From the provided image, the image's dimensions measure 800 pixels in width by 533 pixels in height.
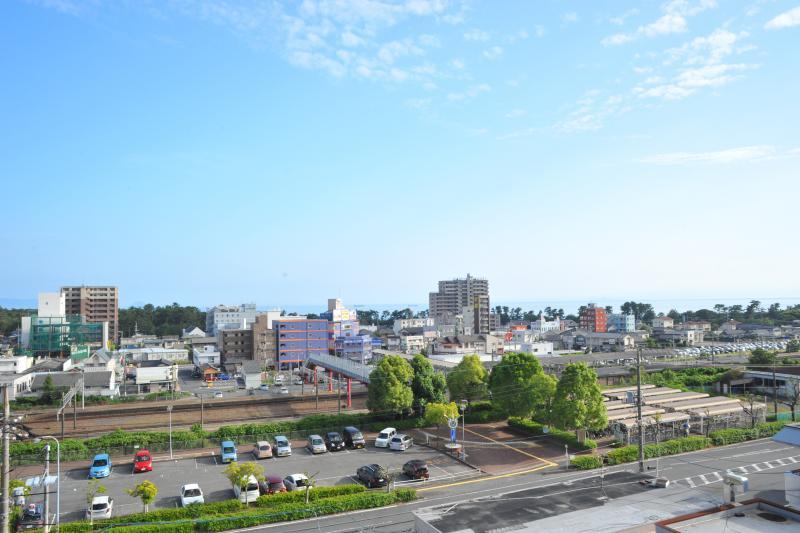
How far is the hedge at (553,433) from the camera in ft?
88.9

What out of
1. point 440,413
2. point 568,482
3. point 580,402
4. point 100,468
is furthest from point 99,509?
point 580,402

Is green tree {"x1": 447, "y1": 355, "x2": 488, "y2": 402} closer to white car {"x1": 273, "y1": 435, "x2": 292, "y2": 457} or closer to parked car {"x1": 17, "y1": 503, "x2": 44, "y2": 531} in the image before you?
white car {"x1": 273, "y1": 435, "x2": 292, "y2": 457}

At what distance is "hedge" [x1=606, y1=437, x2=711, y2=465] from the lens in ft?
82.2

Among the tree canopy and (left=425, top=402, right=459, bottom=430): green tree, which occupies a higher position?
the tree canopy

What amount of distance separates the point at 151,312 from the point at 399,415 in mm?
119804

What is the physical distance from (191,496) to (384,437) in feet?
37.8

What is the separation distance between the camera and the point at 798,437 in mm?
14102

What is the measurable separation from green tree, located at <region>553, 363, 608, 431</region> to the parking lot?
5.67 meters

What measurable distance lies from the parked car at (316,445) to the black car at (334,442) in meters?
0.32

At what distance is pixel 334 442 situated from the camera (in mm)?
28422

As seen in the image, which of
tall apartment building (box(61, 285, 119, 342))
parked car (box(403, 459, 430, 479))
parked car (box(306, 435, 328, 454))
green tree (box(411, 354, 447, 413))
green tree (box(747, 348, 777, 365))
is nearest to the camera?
parked car (box(403, 459, 430, 479))

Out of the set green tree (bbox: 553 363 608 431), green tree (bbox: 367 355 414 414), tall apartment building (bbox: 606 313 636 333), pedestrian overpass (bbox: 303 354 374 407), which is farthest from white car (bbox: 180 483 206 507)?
tall apartment building (bbox: 606 313 636 333)

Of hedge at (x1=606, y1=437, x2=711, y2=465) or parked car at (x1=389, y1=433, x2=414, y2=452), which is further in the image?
parked car at (x1=389, y1=433, x2=414, y2=452)

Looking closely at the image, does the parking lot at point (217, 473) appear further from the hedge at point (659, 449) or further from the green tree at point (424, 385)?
the hedge at point (659, 449)
